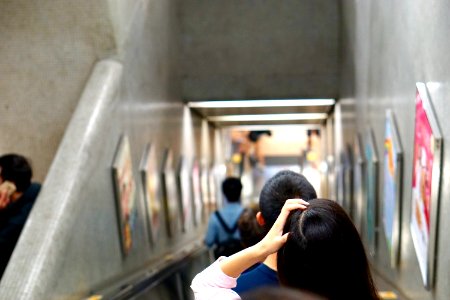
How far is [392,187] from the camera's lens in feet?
18.9

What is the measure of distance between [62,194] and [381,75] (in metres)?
3.16

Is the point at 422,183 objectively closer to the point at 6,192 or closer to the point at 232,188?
the point at 232,188

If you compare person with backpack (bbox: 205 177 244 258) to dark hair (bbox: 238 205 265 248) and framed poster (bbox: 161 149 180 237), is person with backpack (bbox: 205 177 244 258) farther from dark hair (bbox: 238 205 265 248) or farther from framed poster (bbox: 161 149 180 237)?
framed poster (bbox: 161 149 180 237)

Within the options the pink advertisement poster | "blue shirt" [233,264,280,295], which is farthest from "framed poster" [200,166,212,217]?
"blue shirt" [233,264,280,295]

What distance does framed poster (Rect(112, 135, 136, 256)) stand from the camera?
6.55 meters

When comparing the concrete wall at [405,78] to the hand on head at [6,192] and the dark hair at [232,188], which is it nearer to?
the dark hair at [232,188]

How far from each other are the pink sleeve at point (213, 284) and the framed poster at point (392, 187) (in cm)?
356

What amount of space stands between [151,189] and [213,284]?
6.31 m

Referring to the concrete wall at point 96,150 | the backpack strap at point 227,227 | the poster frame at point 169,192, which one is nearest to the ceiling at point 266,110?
the poster frame at point 169,192

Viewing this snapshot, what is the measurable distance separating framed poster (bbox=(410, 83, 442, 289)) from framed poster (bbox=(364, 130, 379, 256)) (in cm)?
190

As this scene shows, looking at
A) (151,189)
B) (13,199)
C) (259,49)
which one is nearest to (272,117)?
(259,49)

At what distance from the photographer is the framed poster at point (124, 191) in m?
6.55

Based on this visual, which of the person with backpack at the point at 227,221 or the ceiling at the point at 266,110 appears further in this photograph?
the ceiling at the point at 266,110

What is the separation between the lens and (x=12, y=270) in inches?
176
